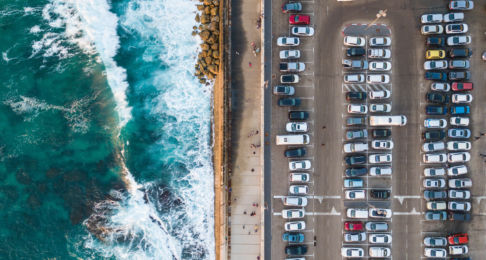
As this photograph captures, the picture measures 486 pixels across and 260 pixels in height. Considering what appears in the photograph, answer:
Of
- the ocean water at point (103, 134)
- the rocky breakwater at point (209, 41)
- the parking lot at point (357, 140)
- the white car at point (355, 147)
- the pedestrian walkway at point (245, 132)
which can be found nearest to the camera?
the white car at point (355, 147)

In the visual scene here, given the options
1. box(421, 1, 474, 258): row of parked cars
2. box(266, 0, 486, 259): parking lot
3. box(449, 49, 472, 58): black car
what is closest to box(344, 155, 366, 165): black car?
box(266, 0, 486, 259): parking lot

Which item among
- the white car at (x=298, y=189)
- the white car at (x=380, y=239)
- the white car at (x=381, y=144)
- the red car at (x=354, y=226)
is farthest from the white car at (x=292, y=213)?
the white car at (x=381, y=144)

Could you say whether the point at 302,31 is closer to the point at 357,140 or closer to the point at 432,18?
the point at 357,140

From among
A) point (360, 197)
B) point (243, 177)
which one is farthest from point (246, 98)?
point (360, 197)

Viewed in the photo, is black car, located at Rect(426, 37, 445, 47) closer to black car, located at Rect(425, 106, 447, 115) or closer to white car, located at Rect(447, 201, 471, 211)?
black car, located at Rect(425, 106, 447, 115)

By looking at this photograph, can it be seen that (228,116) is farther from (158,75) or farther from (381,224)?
(381,224)

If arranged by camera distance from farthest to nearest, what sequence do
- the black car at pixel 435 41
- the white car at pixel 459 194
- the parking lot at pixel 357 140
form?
the parking lot at pixel 357 140 < the white car at pixel 459 194 < the black car at pixel 435 41

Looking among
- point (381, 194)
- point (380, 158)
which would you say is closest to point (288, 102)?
point (380, 158)

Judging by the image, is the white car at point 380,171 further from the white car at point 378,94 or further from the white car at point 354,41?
the white car at point 354,41
